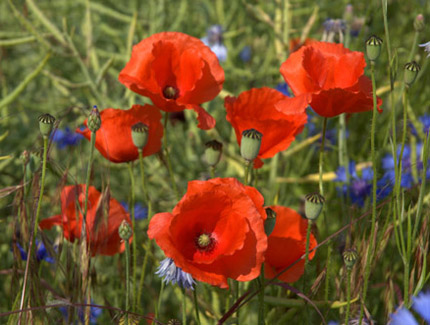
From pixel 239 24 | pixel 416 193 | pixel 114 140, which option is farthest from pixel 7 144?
pixel 416 193

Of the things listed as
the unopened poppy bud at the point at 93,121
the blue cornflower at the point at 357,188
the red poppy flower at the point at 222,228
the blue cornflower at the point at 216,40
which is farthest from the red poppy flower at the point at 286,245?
the blue cornflower at the point at 216,40

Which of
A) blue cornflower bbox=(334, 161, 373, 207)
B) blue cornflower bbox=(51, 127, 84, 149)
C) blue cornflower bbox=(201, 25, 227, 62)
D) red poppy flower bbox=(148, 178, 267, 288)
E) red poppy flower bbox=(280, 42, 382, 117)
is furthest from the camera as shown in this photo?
blue cornflower bbox=(201, 25, 227, 62)

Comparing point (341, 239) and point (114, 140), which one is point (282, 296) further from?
point (114, 140)

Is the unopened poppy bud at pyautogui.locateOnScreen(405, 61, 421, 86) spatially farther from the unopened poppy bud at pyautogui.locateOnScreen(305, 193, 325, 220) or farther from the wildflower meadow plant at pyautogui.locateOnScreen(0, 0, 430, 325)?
the unopened poppy bud at pyautogui.locateOnScreen(305, 193, 325, 220)

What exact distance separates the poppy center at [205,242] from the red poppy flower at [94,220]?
129 mm

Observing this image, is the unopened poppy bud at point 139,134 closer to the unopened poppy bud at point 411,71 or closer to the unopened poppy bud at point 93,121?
the unopened poppy bud at point 93,121

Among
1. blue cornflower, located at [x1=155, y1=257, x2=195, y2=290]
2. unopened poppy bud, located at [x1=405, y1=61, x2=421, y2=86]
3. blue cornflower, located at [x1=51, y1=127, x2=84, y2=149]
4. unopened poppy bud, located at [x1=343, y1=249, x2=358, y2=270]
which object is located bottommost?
blue cornflower, located at [x1=51, y1=127, x2=84, y2=149]

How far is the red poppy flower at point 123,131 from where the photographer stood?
77 cm

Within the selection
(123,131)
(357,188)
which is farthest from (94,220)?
(357,188)

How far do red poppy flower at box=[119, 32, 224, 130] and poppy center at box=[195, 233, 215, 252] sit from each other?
136 millimetres

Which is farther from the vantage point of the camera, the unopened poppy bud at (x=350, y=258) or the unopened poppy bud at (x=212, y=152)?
the unopened poppy bud at (x=212, y=152)

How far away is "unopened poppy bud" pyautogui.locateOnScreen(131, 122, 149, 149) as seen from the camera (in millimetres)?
726

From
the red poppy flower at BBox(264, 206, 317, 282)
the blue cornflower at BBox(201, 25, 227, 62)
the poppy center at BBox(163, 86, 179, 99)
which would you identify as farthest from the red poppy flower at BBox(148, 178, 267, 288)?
the blue cornflower at BBox(201, 25, 227, 62)

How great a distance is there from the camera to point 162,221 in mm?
629
